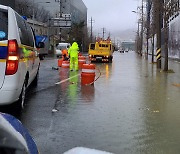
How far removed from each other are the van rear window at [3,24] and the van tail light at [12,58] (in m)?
0.15

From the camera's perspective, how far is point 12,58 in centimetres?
662

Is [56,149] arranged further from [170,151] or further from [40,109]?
[40,109]

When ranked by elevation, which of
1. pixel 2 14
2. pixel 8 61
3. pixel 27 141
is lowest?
pixel 27 141

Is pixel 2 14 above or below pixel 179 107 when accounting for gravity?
above

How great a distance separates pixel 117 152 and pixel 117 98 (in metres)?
4.94

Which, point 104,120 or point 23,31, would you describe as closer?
point 104,120

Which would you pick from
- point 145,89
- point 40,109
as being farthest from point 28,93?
point 145,89

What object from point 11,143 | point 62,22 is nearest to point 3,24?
point 11,143

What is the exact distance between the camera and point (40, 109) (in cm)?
819

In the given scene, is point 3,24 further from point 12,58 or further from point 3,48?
point 12,58

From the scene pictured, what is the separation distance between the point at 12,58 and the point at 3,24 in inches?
27.0

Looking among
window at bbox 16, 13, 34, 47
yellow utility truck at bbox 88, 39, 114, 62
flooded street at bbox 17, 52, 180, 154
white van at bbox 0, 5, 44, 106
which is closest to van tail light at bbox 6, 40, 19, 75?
white van at bbox 0, 5, 44, 106

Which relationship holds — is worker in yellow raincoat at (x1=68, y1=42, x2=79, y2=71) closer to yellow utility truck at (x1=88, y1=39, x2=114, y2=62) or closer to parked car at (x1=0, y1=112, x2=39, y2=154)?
yellow utility truck at (x1=88, y1=39, x2=114, y2=62)

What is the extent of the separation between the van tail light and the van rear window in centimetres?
15
